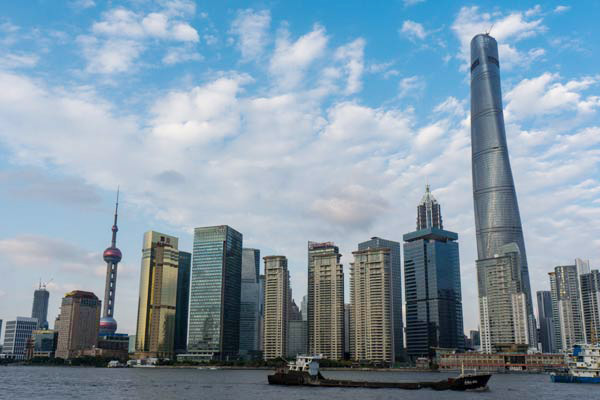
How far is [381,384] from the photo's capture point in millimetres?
162500

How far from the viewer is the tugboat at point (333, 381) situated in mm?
152750

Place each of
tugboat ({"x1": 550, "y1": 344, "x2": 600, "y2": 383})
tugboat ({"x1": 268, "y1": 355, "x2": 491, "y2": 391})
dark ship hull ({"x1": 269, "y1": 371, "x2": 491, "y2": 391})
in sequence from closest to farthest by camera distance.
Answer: dark ship hull ({"x1": 269, "y1": 371, "x2": 491, "y2": 391}) → tugboat ({"x1": 268, "y1": 355, "x2": 491, "y2": 391}) → tugboat ({"x1": 550, "y1": 344, "x2": 600, "y2": 383})

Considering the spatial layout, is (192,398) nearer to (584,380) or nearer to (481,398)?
(481,398)

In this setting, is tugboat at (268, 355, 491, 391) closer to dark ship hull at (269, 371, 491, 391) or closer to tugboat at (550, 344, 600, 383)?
dark ship hull at (269, 371, 491, 391)

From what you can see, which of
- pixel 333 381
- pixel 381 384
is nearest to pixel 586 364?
pixel 381 384

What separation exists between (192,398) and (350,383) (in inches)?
1910

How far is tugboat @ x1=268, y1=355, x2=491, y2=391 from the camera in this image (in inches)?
6014

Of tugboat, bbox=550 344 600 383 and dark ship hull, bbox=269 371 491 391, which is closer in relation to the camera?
dark ship hull, bbox=269 371 491 391

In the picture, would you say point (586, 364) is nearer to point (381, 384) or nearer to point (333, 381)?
point (381, 384)

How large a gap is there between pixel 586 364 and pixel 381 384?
7228 cm

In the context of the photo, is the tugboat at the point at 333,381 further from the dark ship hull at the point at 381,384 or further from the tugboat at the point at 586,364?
the tugboat at the point at 586,364

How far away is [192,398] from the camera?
128 m

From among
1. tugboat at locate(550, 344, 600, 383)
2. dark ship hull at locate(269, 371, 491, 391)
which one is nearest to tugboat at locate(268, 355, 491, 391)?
dark ship hull at locate(269, 371, 491, 391)

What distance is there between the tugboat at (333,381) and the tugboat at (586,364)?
149 ft
